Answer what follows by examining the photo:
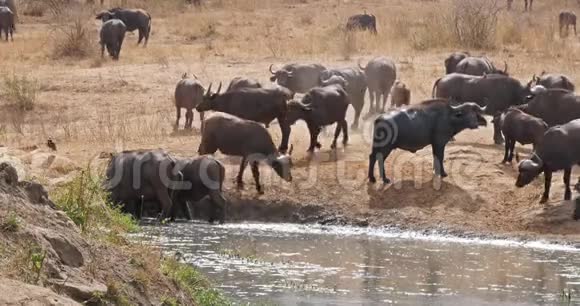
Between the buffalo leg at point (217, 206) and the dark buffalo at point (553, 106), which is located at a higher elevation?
the dark buffalo at point (553, 106)

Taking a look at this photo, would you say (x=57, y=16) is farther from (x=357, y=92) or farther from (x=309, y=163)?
(x=309, y=163)

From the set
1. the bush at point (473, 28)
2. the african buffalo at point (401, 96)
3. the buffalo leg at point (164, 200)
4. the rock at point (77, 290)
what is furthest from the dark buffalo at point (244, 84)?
the rock at point (77, 290)

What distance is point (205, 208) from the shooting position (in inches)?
642

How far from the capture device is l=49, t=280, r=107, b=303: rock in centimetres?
719

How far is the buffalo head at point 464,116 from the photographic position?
17.1m

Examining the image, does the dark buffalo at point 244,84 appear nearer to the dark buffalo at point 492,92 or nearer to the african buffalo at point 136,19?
the dark buffalo at point 492,92

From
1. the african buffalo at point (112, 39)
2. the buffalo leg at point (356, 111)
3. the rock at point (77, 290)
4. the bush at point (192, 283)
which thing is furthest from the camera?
the african buffalo at point (112, 39)

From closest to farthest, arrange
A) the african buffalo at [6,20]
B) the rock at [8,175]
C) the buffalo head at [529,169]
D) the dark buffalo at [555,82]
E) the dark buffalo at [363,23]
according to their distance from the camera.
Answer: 1. the rock at [8,175]
2. the buffalo head at [529,169]
3. the dark buffalo at [555,82]
4. the dark buffalo at [363,23]
5. the african buffalo at [6,20]

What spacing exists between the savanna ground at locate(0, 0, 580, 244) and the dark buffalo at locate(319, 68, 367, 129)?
498 millimetres

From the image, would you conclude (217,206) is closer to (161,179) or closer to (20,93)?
(161,179)

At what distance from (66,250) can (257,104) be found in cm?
1047

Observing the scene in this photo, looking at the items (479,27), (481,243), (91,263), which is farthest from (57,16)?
(91,263)

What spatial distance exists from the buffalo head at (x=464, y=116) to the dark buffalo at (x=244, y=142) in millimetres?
2325

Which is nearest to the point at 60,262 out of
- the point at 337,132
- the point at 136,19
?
the point at 337,132
